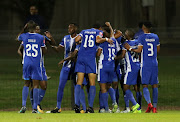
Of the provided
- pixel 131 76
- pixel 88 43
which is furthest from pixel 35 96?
pixel 131 76

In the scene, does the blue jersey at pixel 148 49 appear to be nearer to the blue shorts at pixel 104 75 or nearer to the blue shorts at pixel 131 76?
the blue shorts at pixel 131 76

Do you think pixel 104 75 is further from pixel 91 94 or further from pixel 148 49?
pixel 148 49

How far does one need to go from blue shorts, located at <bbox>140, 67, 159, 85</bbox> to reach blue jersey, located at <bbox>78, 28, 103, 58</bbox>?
1.32m

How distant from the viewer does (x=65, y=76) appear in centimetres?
1686

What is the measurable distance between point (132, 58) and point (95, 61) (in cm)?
108

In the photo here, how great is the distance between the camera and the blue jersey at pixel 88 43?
1614 cm

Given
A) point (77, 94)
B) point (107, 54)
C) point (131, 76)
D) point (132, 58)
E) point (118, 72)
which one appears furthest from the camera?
point (118, 72)

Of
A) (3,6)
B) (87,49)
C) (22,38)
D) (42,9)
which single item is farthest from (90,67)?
(3,6)

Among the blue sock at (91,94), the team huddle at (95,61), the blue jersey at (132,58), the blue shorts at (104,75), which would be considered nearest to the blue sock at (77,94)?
the team huddle at (95,61)

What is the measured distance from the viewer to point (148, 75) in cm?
1652

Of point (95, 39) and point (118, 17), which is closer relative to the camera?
point (95, 39)
